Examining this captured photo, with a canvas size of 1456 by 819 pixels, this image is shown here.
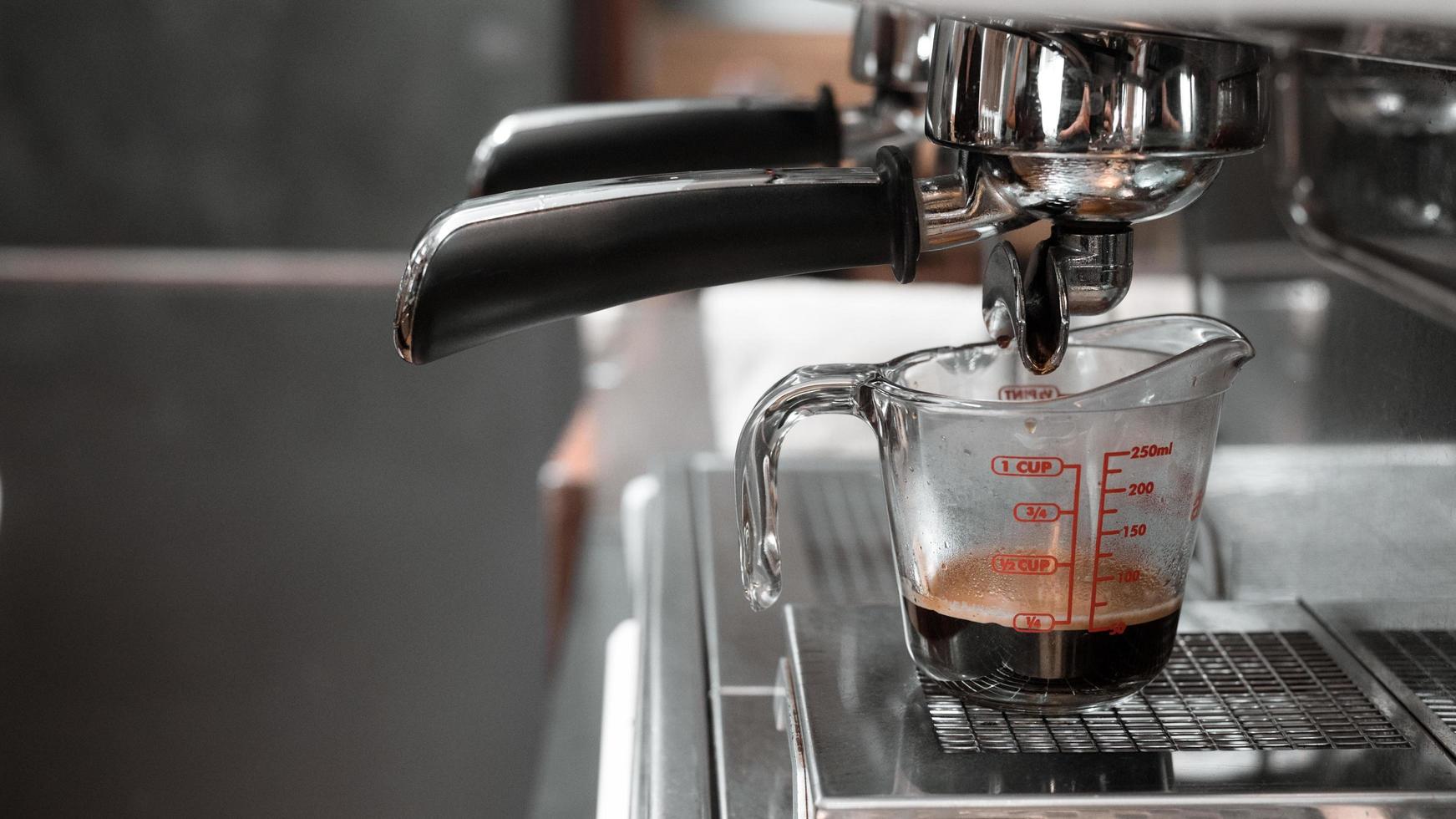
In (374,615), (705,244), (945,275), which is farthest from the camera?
(374,615)

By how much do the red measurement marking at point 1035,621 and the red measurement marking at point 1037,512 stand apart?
0.02m

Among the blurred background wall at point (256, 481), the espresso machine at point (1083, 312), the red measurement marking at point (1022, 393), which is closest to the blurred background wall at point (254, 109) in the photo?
the blurred background wall at point (256, 481)

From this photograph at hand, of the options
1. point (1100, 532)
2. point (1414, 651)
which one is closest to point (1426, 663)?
point (1414, 651)

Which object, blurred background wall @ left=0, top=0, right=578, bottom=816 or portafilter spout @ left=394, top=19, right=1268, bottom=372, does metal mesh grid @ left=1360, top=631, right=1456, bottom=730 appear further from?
blurred background wall @ left=0, top=0, right=578, bottom=816

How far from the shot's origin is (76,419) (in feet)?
5.14

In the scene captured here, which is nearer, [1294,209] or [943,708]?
[943,708]

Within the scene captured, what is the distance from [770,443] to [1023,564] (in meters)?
0.07

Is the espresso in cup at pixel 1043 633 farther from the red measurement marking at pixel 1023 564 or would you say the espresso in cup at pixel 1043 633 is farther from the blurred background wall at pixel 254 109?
the blurred background wall at pixel 254 109

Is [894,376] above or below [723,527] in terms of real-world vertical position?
above

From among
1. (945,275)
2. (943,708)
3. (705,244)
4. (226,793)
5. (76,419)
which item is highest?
(705,244)

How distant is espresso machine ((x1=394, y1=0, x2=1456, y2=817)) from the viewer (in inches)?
11.5

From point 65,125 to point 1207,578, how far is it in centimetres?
139

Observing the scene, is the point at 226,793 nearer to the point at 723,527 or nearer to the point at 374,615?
the point at 374,615

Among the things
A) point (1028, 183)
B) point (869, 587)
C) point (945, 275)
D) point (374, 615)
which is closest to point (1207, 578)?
point (869, 587)
